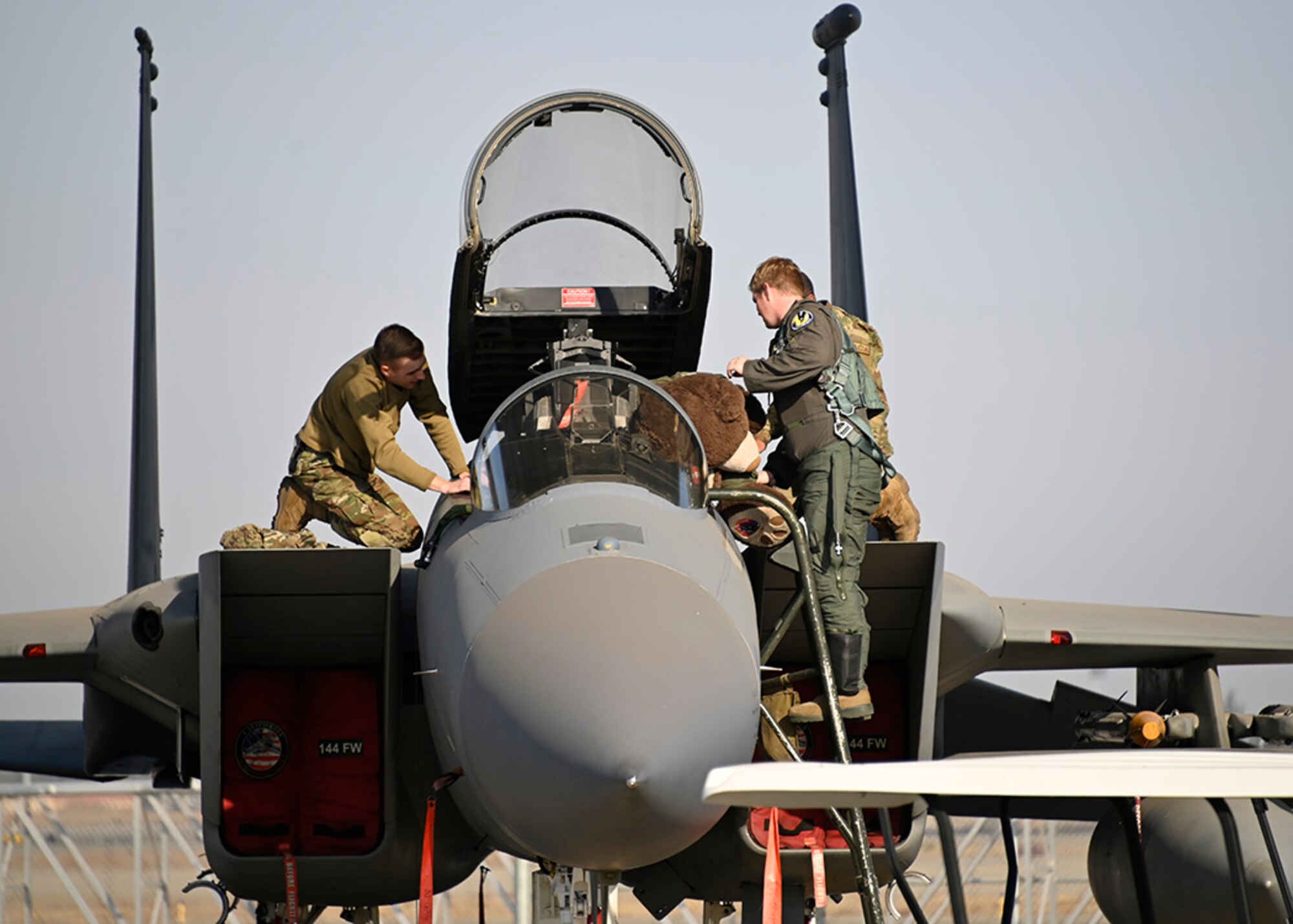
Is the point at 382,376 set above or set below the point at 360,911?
above

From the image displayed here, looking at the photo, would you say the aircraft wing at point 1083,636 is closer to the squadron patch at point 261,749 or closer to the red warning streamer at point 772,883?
the red warning streamer at point 772,883

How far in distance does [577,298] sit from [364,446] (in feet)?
3.83

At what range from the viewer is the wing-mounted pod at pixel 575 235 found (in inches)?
255

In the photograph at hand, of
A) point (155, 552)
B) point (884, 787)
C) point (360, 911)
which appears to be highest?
point (155, 552)

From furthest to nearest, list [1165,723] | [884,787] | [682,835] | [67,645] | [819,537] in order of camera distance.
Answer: [1165,723]
[67,645]
[819,537]
[682,835]
[884,787]

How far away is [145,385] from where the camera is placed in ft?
32.2

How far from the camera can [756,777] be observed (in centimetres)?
259

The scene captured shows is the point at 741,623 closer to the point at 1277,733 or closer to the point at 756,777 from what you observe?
the point at 756,777

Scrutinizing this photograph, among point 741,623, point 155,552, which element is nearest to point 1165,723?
point 741,623

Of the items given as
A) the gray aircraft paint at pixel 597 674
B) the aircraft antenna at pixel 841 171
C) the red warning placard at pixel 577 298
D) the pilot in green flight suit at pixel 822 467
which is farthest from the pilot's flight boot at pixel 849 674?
the aircraft antenna at pixel 841 171

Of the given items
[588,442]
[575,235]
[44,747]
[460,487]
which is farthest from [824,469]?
[44,747]

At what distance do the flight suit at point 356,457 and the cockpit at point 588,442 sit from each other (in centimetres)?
111

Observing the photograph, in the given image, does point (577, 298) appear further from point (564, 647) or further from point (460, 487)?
point (564, 647)

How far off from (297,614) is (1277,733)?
4.70 m
